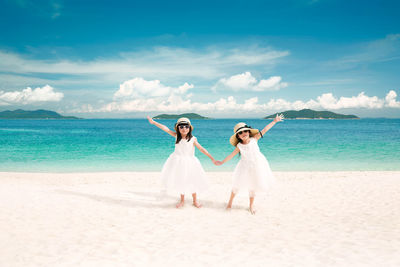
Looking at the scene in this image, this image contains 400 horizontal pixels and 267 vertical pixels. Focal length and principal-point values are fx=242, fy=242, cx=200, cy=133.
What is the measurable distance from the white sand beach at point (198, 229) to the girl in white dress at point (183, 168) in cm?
70

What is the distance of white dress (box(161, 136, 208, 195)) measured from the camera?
6312 mm

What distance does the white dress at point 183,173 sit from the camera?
6.31 metres

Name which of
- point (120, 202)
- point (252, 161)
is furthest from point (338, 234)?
point (120, 202)

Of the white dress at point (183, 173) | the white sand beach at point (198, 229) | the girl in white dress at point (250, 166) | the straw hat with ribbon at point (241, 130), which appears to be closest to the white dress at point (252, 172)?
the girl in white dress at point (250, 166)

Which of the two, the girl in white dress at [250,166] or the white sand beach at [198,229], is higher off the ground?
the girl in white dress at [250,166]

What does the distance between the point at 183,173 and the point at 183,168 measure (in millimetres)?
130

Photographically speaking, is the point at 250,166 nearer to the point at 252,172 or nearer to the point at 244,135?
the point at 252,172

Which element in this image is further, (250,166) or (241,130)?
(250,166)

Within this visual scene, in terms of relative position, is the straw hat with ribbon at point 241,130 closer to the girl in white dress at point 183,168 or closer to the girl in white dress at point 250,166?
the girl in white dress at point 250,166

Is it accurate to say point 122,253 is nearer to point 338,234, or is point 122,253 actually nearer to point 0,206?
point 338,234

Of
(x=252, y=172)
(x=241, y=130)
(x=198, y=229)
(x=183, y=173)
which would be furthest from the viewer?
(x=183, y=173)

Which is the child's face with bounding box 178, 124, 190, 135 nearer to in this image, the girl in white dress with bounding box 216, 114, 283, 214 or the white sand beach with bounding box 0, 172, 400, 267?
the girl in white dress with bounding box 216, 114, 283, 214

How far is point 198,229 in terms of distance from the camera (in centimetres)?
524

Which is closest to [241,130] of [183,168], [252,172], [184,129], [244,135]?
[244,135]
